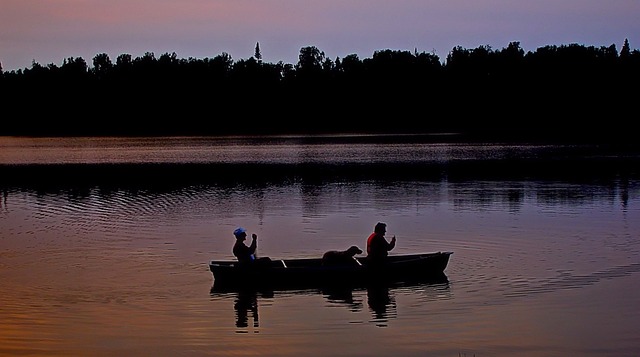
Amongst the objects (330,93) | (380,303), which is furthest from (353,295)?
(330,93)

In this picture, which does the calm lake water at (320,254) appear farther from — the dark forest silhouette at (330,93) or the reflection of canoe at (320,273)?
the dark forest silhouette at (330,93)

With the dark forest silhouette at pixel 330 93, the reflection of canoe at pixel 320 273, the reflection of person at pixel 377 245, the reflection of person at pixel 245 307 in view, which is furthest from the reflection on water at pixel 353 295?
the dark forest silhouette at pixel 330 93

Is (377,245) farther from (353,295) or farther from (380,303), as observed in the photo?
(380,303)

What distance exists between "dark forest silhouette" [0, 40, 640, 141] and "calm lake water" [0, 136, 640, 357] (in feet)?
344

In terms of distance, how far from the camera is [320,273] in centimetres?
2055

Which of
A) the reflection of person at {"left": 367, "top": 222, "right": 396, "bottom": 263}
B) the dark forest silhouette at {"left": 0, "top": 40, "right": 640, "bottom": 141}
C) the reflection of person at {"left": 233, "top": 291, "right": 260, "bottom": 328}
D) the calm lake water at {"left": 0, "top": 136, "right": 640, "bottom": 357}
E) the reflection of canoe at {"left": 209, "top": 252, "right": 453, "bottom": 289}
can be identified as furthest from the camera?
the dark forest silhouette at {"left": 0, "top": 40, "right": 640, "bottom": 141}

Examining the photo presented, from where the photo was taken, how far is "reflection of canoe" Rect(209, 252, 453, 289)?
2055 cm

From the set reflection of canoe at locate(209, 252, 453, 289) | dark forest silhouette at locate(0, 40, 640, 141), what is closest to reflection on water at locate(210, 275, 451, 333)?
reflection of canoe at locate(209, 252, 453, 289)

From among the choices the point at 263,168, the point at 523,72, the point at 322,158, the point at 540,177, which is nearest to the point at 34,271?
the point at 540,177

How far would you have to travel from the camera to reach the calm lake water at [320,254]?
53.5ft

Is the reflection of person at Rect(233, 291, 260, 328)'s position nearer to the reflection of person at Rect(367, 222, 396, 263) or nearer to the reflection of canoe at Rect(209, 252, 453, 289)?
the reflection of canoe at Rect(209, 252, 453, 289)

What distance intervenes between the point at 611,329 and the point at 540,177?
34307 millimetres

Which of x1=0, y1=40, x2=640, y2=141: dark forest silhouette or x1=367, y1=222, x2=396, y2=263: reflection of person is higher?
x1=0, y1=40, x2=640, y2=141: dark forest silhouette

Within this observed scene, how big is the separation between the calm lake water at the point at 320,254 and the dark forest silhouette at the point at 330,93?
104860 millimetres
